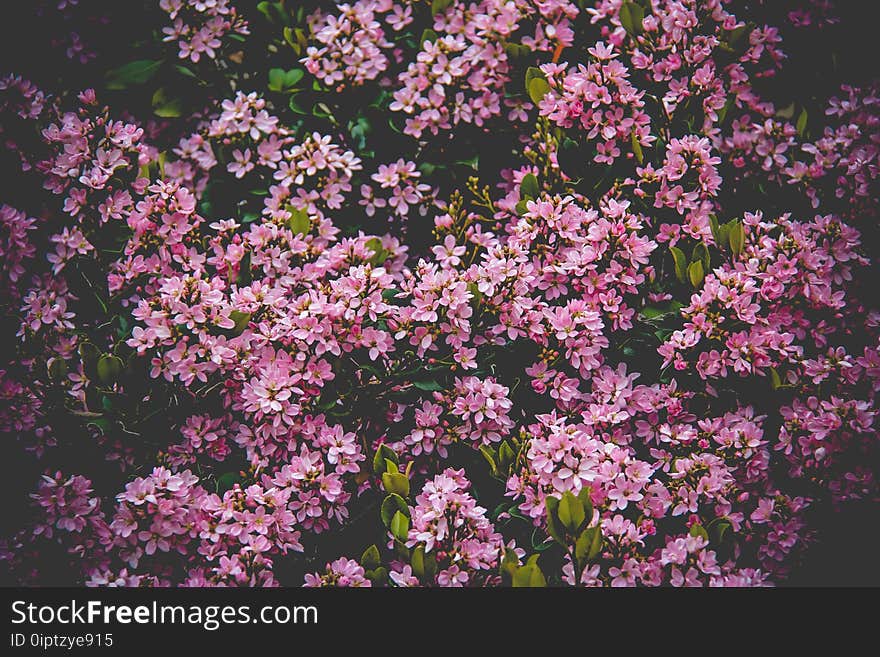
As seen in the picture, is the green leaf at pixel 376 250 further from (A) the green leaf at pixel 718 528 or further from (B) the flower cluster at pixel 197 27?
(A) the green leaf at pixel 718 528

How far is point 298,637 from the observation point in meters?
2.20

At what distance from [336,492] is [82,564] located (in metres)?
0.86

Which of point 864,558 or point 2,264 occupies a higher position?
point 2,264

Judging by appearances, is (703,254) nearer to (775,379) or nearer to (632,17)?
(775,379)

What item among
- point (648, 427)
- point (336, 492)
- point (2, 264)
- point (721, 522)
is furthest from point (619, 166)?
point (2, 264)

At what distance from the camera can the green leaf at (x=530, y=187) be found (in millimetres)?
2760

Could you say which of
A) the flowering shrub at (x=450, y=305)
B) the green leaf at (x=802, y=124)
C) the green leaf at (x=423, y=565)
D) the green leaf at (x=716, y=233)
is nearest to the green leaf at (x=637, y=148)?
the flowering shrub at (x=450, y=305)

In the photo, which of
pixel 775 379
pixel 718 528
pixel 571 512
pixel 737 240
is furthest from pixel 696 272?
pixel 571 512

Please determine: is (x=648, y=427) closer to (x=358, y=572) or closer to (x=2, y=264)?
(x=358, y=572)

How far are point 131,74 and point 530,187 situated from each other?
1.69 metres

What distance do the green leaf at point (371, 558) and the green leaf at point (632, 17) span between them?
6.74 feet

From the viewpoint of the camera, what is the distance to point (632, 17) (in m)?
2.90

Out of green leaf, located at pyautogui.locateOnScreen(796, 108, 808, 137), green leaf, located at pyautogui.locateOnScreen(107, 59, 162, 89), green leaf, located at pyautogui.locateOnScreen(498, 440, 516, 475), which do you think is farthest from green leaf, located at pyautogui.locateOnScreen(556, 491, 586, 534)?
green leaf, located at pyautogui.locateOnScreen(107, 59, 162, 89)

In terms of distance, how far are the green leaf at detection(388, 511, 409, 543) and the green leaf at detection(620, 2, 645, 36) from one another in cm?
193
